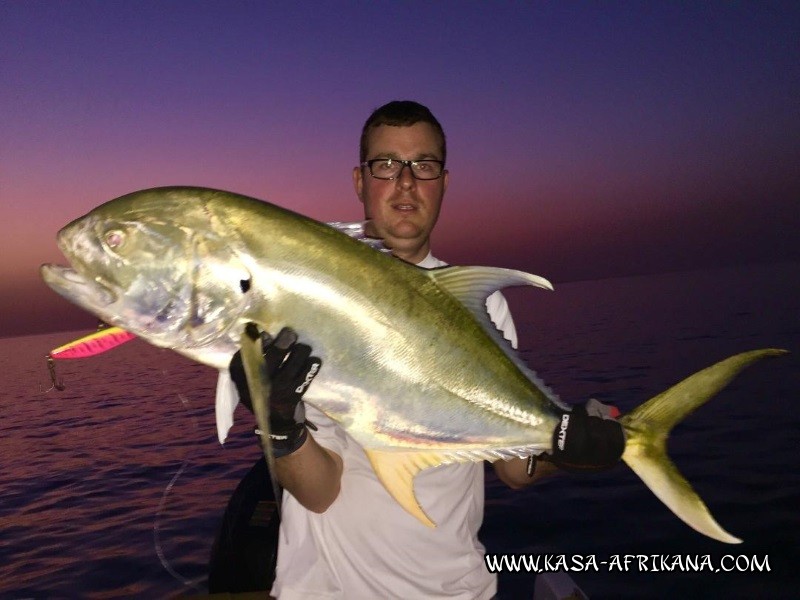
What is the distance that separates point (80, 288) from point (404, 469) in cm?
167

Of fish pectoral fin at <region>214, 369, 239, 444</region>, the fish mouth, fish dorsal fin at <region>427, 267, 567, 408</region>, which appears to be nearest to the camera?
the fish mouth

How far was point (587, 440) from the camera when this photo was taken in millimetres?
2676

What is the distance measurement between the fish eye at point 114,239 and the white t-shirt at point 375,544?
1521mm

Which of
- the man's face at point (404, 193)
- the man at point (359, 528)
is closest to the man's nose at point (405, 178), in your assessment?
the man's face at point (404, 193)

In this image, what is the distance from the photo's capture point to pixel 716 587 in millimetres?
6312

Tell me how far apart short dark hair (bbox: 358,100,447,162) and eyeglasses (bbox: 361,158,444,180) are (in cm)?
17

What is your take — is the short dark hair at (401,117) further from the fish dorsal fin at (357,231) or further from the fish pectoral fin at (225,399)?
the fish pectoral fin at (225,399)

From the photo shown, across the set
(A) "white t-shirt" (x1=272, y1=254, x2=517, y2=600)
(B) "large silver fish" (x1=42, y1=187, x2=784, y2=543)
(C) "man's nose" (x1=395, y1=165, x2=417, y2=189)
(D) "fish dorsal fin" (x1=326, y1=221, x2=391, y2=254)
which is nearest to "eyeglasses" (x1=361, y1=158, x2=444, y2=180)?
(C) "man's nose" (x1=395, y1=165, x2=417, y2=189)

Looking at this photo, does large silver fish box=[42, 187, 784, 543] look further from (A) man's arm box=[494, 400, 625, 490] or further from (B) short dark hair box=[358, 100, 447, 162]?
(B) short dark hair box=[358, 100, 447, 162]

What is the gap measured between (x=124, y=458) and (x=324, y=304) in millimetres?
13582

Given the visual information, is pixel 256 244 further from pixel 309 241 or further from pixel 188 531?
pixel 188 531

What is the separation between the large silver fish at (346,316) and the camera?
218 cm

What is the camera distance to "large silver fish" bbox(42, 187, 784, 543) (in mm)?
2178

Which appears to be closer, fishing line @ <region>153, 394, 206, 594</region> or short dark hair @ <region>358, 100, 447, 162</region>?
short dark hair @ <region>358, 100, 447, 162</region>
